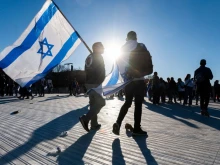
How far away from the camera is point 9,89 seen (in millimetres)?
23172

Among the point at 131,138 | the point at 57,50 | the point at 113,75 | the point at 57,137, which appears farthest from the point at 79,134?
the point at 57,50

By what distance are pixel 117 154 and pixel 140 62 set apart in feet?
6.32

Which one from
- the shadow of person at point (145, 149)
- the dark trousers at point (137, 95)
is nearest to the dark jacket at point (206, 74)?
the dark trousers at point (137, 95)

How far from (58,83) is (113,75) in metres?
61.6

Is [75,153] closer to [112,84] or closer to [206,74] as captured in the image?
[112,84]

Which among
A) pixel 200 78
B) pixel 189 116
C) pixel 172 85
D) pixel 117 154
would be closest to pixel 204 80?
pixel 200 78

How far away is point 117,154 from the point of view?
11.5 feet

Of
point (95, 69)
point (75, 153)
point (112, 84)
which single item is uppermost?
point (95, 69)

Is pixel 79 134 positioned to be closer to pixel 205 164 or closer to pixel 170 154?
pixel 170 154

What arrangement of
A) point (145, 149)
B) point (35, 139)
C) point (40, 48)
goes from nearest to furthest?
point (145, 149) → point (35, 139) → point (40, 48)

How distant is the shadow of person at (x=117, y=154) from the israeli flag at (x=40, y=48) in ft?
7.21

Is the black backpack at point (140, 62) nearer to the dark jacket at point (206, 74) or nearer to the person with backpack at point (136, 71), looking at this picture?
the person with backpack at point (136, 71)

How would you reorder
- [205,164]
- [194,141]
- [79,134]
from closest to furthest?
[205,164] < [194,141] < [79,134]

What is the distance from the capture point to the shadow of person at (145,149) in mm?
3154
